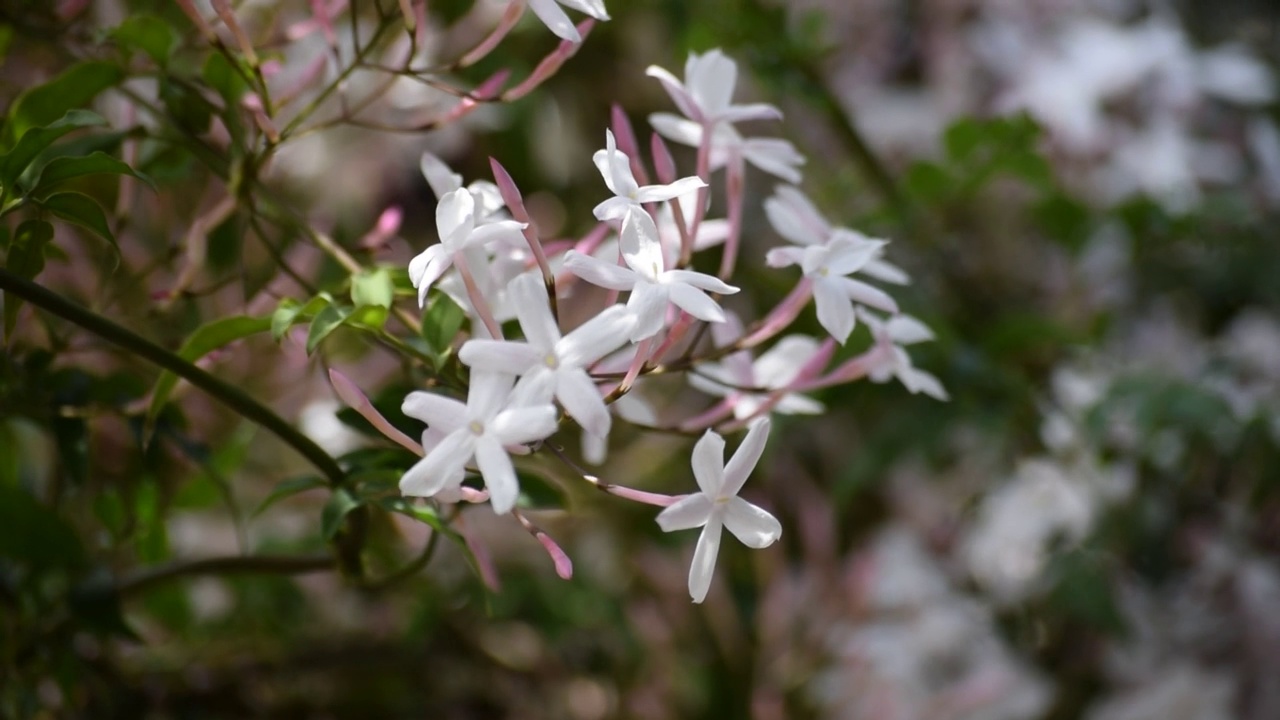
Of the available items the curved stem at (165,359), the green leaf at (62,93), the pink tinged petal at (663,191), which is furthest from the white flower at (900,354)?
the green leaf at (62,93)

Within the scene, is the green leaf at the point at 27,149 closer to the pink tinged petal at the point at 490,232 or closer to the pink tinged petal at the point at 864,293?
the pink tinged petal at the point at 490,232

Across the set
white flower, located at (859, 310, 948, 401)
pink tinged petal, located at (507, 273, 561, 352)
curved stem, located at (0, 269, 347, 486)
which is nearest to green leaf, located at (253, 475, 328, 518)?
curved stem, located at (0, 269, 347, 486)

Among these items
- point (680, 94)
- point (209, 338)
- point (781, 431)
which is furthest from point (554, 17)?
point (781, 431)

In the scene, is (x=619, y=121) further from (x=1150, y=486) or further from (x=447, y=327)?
(x=1150, y=486)

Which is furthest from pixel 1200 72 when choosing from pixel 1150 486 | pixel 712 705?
pixel 712 705

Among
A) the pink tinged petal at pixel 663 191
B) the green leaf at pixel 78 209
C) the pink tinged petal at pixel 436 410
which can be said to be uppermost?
the pink tinged petal at pixel 663 191
